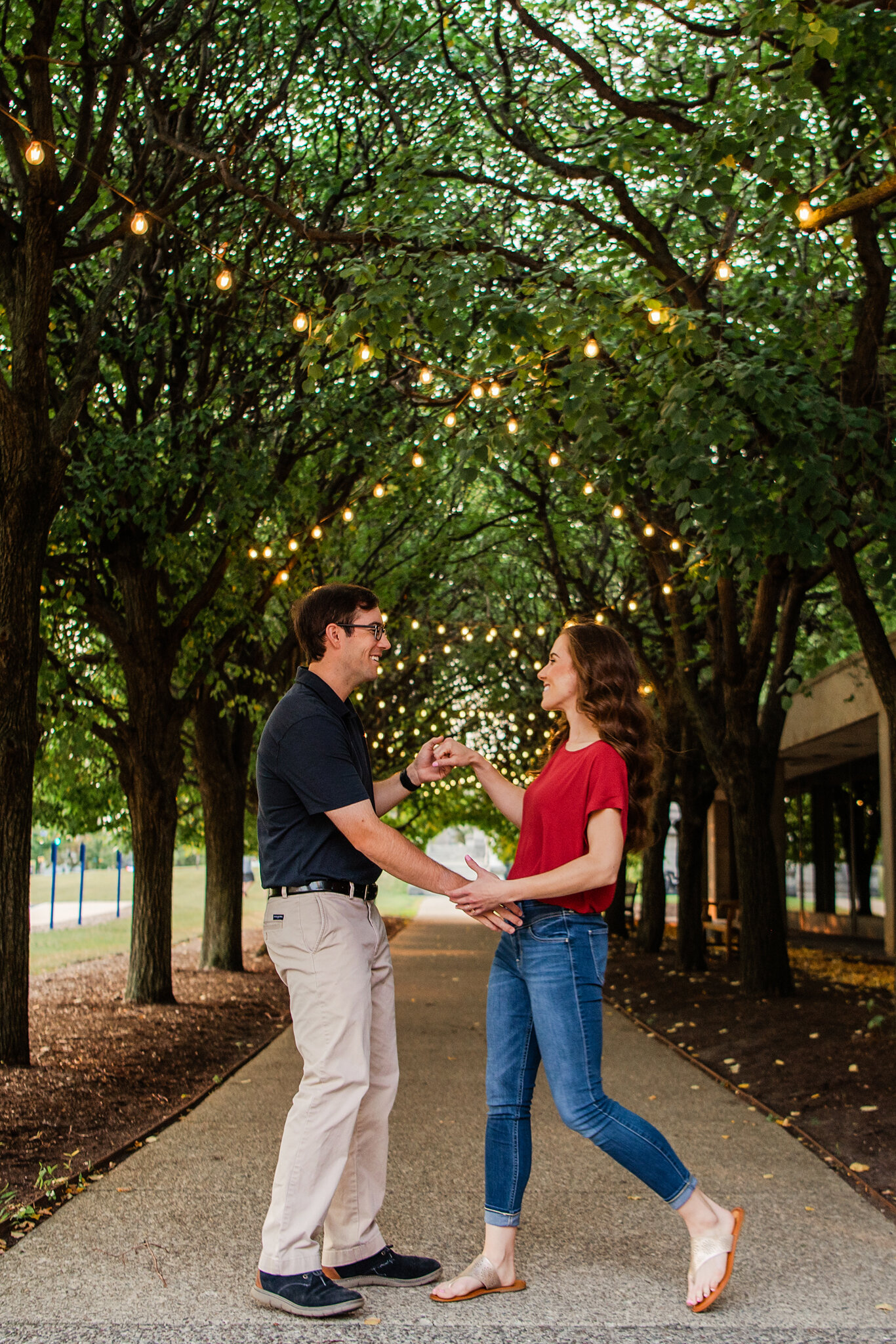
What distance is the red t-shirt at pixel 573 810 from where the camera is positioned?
3.69m

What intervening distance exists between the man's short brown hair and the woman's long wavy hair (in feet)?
2.43

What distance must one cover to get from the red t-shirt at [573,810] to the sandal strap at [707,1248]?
1.04 metres

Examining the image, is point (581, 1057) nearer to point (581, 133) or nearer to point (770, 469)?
point (770, 469)

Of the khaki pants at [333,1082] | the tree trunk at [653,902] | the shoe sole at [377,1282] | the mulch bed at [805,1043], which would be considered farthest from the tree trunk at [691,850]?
the shoe sole at [377,1282]

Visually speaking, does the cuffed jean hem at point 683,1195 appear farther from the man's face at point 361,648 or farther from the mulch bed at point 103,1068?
the mulch bed at point 103,1068

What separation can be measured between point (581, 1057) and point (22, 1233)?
223 cm

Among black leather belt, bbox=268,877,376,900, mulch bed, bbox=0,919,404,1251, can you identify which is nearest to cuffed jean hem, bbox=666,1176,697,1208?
black leather belt, bbox=268,877,376,900

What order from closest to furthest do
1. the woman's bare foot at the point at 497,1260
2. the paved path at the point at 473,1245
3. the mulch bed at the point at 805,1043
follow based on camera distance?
1. the paved path at the point at 473,1245
2. the woman's bare foot at the point at 497,1260
3. the mulch bed at the point at 805,1043

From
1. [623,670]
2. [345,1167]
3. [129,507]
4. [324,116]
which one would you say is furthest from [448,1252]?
[324,116]

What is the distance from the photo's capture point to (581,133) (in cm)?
859

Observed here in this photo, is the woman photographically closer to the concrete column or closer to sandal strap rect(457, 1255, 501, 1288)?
sandal strap rect(457, 1255, 501, 1288)

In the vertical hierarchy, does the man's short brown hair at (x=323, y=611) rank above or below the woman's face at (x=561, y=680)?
above

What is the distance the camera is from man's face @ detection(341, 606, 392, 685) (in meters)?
3.94

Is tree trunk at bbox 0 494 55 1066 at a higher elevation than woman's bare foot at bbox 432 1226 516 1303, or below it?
higher
